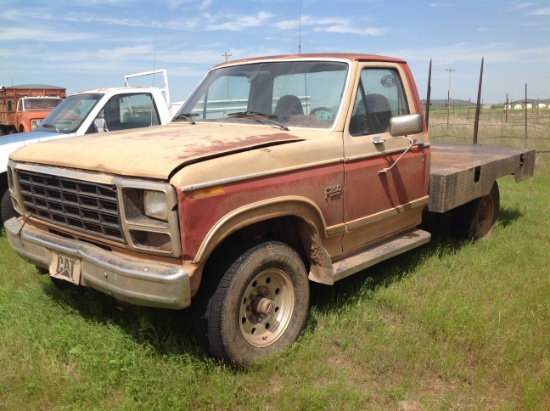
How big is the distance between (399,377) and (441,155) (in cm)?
378

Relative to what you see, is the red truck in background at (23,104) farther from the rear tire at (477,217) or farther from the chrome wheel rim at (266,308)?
the chrome wheel rim at (266,308)

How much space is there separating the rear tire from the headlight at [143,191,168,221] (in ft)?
13.2

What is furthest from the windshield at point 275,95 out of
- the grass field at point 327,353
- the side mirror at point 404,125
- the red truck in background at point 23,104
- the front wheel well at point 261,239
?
the red truck in background at point 23,104

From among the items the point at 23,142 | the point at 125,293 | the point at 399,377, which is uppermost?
the point at 23,142

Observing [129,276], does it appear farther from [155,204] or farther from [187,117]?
[187,117]

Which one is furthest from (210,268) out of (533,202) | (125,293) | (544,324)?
(533,202)

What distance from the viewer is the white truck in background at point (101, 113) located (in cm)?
695

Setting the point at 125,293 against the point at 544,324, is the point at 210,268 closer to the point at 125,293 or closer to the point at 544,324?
the point at 125,293

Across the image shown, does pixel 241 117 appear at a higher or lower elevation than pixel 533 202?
higher

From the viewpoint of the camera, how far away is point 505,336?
3.74 meters

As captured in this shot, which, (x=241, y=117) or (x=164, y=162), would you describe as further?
(x=241, y=117)

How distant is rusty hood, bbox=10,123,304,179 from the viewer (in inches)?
116

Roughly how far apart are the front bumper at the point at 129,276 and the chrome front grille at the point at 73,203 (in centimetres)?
13

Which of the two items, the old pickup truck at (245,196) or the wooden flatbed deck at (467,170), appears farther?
the wooden flatbed deck at (467,170)
